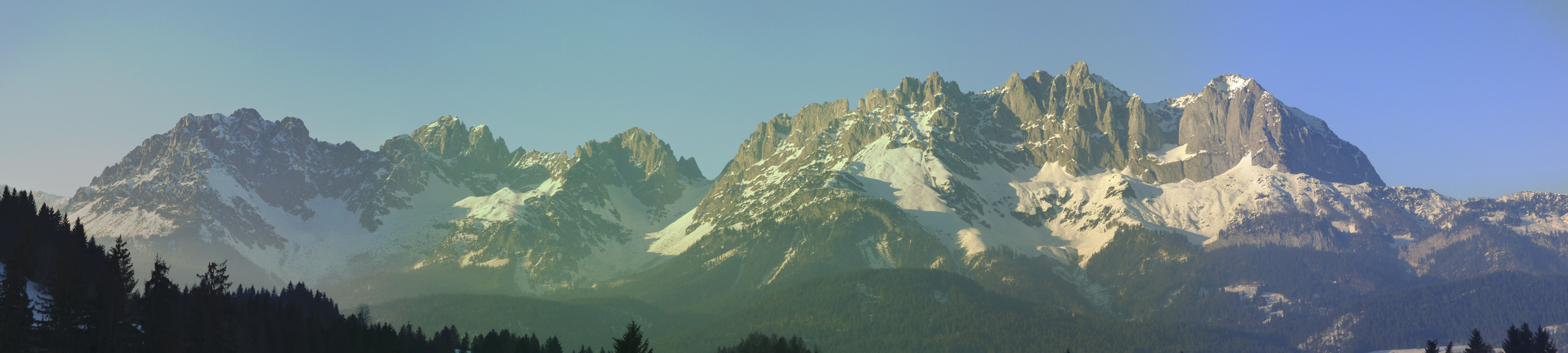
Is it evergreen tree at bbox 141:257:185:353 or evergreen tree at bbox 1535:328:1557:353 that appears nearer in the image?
evergreen tree at bbox 141:257:185:353

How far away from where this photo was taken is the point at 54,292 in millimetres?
105625

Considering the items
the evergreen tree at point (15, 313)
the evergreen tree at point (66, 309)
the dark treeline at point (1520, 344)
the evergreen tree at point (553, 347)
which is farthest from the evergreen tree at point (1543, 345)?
the evergreen tree at point (15, 313)

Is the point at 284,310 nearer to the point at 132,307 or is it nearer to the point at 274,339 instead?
the point at 274,339

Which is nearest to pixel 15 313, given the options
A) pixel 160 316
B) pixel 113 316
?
pixel 113 316

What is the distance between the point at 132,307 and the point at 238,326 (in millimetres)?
10351

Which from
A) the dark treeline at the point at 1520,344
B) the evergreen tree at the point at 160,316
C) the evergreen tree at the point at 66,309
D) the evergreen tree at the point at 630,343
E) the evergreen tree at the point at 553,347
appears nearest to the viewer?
the evergreen tree at the point at 630,343

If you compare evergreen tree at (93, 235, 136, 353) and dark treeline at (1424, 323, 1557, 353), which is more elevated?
evergreen tree at (93, 235, 136, 353)

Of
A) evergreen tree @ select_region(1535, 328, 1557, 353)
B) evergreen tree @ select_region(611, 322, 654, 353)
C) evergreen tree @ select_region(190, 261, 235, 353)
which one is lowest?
evergreen tree @ select_region(611, 322, 654, 353)

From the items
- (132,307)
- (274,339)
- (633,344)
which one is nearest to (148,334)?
(132,307)

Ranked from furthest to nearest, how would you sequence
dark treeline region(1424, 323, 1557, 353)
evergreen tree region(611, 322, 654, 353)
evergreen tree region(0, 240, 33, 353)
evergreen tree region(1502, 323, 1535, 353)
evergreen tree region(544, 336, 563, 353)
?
evergreen tree region(544, 336, 563, 353) < dark treeline region(1424, 323, 1557, 353) < evergreen tree region(1502, 323, 1535, 353) < evergreen tree region(0, 240, 33, 353) < evergreen tree region(611, 322, 654, 353)

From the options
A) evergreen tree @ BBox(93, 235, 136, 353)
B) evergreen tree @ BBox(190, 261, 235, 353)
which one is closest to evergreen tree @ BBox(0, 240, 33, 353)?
evergreen tree @ BBox(93, 235, 136, 353)

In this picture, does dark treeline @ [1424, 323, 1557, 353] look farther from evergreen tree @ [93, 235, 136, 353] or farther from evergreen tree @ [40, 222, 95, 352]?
evergreen tree @ [40, 222, 95, 352]

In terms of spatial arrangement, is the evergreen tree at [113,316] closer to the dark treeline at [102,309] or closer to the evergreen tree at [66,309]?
the dark treeline at [102,309]

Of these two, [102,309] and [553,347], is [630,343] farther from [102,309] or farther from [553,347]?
[553,347]
